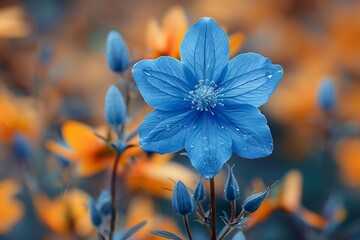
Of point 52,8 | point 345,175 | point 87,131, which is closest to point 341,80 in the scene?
point 345,175

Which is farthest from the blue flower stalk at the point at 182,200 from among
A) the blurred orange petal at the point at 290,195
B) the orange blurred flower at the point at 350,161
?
the orange blurred flower at the point at 350,161

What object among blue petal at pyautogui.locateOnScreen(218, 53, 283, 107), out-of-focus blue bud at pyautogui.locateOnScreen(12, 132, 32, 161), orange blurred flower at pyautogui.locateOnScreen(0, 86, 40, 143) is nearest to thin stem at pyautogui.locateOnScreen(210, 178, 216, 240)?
blue petal at pyautogui.locateOnScreen(218, 53, 283, 107)

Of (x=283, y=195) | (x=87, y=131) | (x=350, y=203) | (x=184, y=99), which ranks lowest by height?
(x=350, y=203)

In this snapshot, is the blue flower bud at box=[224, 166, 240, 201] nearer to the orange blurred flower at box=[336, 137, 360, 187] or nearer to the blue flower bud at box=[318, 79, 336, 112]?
the blue flower bud at box=[318, 79, 336, 112]

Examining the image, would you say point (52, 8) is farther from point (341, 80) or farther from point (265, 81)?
point (265, 81)

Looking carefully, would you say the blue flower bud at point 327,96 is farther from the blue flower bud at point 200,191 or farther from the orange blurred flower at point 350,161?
the orange blurred flower at point 350,161

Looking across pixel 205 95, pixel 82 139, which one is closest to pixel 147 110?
pixel 82 139

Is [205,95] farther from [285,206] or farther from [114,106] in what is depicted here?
[285,206]
